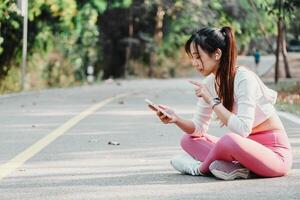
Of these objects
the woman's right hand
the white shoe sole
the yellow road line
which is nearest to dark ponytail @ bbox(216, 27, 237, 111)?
the woman's right hand

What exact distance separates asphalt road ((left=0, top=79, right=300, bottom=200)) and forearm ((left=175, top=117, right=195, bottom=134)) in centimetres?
38

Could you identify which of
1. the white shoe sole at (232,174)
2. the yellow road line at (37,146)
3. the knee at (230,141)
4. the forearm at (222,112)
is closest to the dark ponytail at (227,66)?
the forearm at (222,112)

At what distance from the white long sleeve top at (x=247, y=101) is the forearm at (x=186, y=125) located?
0.22 m

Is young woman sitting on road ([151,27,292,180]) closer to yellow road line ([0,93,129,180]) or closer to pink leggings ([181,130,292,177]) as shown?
pink leggings ([181,130,292,177])

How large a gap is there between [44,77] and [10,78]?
3.57 m

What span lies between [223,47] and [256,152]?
0.83 meters

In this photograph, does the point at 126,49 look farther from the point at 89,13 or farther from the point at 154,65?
the point at 89,13

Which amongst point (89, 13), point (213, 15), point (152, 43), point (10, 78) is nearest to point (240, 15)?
point (213, 15)

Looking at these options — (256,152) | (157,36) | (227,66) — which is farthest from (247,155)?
(157,36)

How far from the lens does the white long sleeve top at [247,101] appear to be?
266 inches

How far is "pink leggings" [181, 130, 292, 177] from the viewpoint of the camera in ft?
22.5

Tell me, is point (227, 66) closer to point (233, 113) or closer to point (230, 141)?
point (233, 113)

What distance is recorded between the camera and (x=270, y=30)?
38344 millimetres

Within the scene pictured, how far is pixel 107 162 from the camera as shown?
838 centimetres
